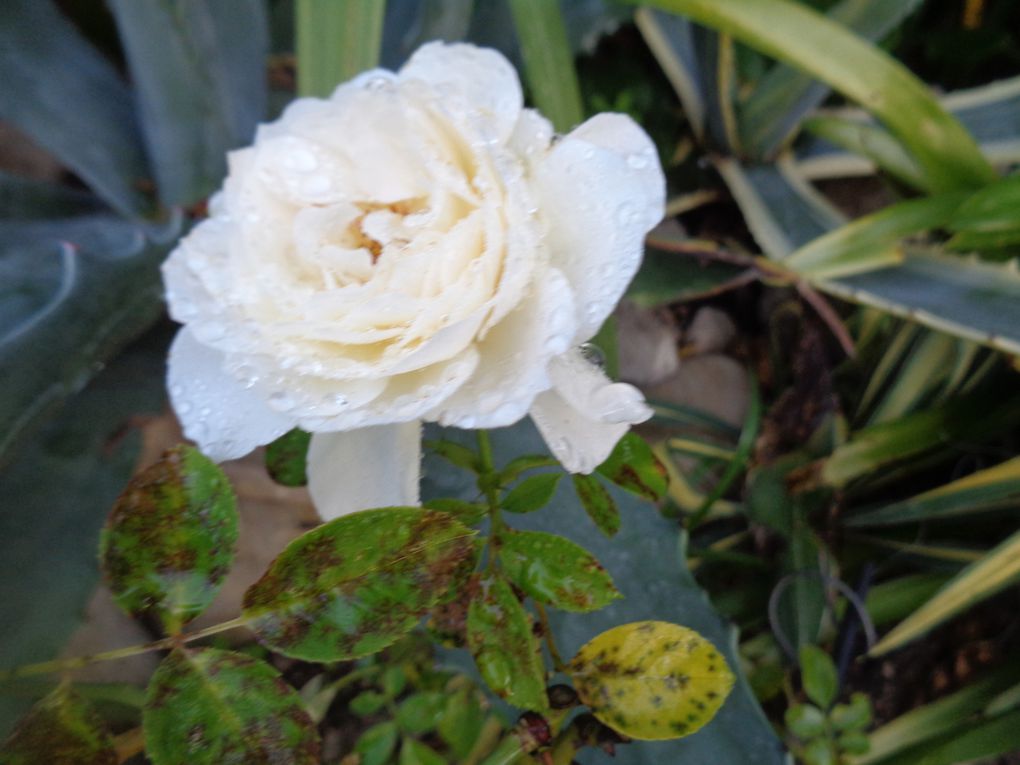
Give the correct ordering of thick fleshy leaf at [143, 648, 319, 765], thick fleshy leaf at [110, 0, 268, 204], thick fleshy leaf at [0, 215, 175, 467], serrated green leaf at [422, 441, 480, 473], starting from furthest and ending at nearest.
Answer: thick fleshy leaf at [110, 0, 268, 204] → thick fleshy leaf at [0, 215, 175, 467] → serrated green leaf at [422, 441, 480, 473] → thick fleshy leaf at [143, 648, 319, 765]

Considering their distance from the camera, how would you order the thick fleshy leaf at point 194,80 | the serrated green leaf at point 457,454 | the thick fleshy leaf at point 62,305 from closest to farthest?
the serrated green leaf at point 457,454, the thick fleshy leaf at point 62,305, the thick fleshy leaf at point 194,80

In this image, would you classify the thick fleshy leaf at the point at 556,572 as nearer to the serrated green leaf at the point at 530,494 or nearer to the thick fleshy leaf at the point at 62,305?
the serrated green leaf at the point at 530,494

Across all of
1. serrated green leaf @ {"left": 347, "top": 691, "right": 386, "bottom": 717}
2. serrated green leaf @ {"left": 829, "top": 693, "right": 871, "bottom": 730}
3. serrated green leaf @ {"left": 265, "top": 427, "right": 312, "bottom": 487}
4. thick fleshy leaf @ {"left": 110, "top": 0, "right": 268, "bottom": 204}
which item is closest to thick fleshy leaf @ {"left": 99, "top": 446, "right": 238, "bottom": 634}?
serrated green leaf @ {"left": 265, "top": 427, "right": 312, "bottom": 487}

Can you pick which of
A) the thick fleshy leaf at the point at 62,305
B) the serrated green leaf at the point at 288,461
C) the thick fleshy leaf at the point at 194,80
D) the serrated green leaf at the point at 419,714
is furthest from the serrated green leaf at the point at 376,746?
the thick fleshy leaf at the point at 194,80

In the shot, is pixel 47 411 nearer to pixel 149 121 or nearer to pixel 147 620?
pixel 147 620

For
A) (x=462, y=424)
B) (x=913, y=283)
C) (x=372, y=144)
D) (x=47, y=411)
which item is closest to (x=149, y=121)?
(x=47, y=411)

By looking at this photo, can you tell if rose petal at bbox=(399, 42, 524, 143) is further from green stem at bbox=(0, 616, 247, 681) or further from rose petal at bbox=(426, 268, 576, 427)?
green stem at bbox=(0, 616, 247, 681)

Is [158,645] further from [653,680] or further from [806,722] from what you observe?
[806,722]
